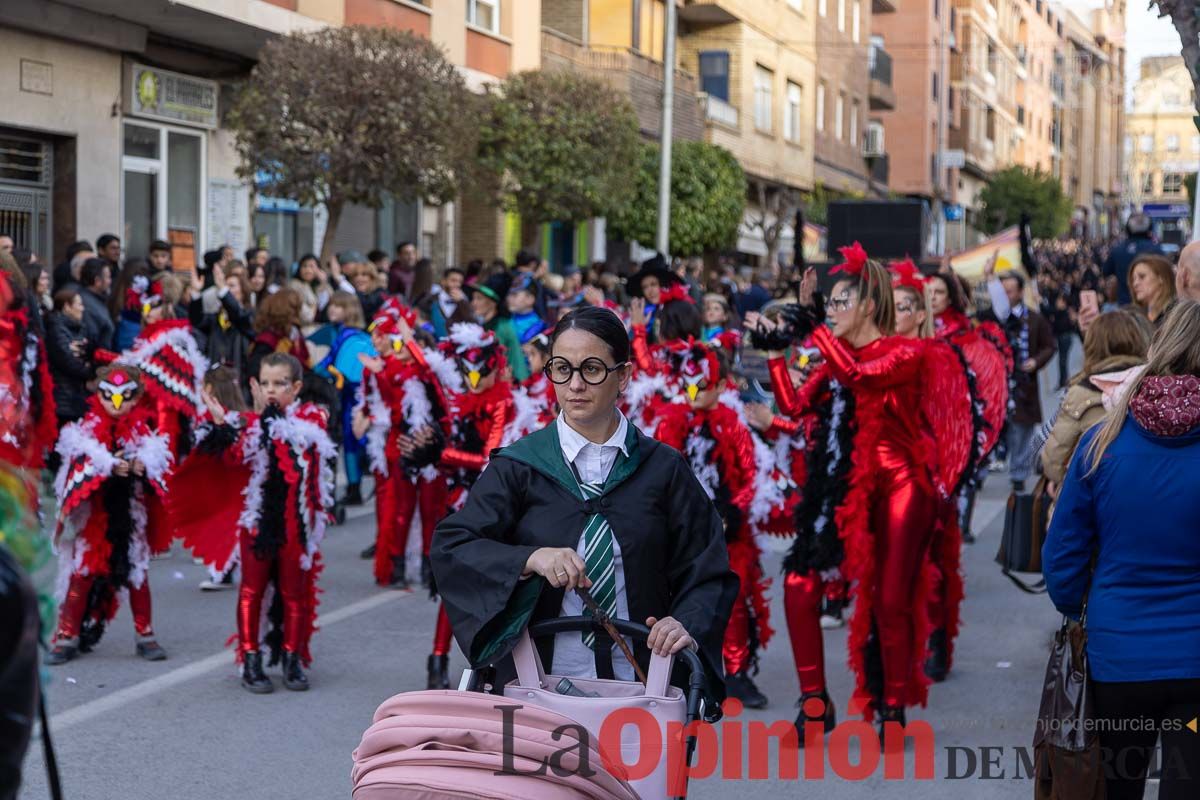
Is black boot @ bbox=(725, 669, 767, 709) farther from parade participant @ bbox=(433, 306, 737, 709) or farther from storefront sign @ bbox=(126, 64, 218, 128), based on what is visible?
storefront sign @ bbox=(126, 64, 218, 128)

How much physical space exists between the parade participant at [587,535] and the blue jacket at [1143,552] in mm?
1145

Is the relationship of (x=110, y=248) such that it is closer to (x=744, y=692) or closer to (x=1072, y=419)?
(x=744, y=692)

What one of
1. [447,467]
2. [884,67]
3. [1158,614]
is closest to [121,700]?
[447,467]

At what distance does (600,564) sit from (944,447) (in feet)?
11.3

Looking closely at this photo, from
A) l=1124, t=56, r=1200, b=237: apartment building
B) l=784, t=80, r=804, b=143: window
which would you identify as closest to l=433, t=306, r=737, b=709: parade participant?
l=784, t=80, r=804, b=143: window

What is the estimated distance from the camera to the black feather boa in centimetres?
667

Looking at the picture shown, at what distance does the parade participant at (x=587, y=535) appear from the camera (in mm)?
3795

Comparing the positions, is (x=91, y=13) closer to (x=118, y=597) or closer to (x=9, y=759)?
(x=118, y=597)

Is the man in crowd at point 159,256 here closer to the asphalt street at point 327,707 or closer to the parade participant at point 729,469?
the asphalt street at point 327,707

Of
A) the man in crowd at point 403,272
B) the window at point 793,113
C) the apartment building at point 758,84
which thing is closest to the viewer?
the man in crowd at point 403,272

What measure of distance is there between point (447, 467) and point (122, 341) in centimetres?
665

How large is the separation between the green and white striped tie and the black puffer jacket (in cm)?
874

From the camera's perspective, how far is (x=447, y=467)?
7629mm

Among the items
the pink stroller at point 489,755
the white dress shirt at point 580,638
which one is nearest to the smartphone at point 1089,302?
the white dress shirt at point 580,638
